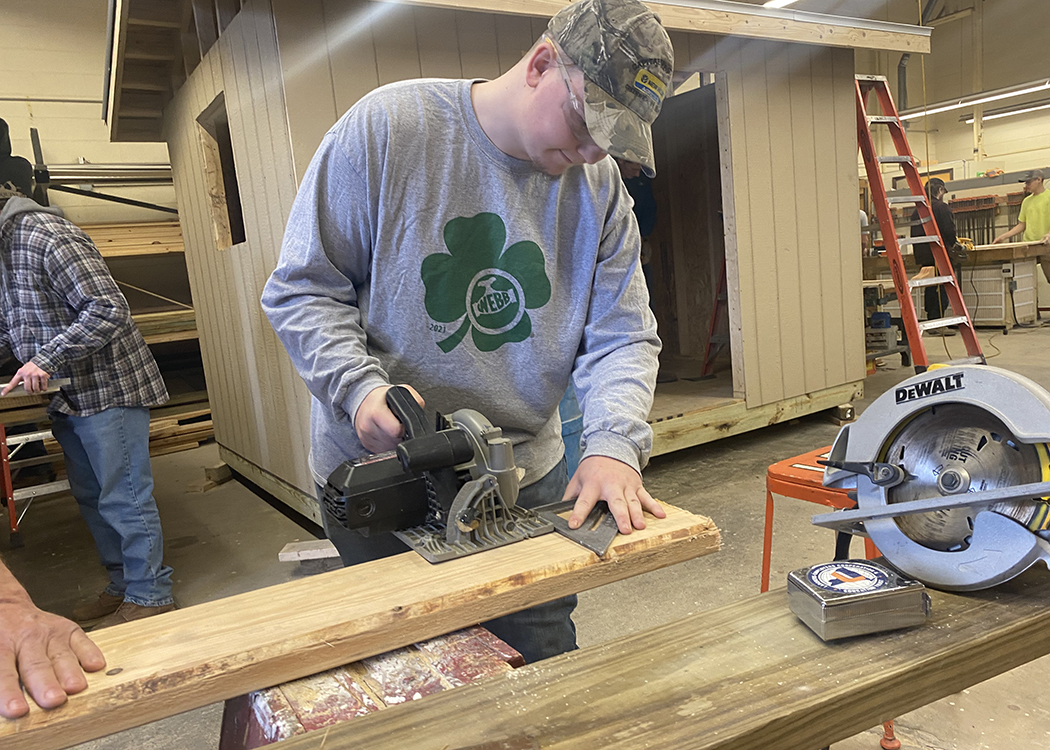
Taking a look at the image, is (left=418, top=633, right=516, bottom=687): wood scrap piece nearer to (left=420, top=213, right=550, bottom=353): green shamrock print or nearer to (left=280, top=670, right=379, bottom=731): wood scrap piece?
(left=280, top=670, right=379, bottom=731): wood scrap piece

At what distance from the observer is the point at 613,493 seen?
3.73ft

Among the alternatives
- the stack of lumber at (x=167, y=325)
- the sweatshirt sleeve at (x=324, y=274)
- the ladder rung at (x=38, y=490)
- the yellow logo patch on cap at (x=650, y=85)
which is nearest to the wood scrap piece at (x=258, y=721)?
the sweatshirt sleeve at (x=324, y=274)

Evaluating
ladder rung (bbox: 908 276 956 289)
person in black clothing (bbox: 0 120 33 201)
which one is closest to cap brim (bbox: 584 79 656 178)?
ladder rung (bbox: 908 276 956 289)

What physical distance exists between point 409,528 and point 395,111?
2.33ft

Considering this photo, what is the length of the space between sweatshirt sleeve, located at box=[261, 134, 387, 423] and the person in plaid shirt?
5.79 feet

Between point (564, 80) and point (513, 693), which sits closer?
point (513, 693)

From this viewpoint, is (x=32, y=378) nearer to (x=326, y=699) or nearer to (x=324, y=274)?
(x=324, y=274)

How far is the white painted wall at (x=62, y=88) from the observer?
6.82 m

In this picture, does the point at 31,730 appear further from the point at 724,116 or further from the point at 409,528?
the point at 724,116

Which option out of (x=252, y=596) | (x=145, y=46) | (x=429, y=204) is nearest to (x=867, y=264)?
(x=145, y=46)

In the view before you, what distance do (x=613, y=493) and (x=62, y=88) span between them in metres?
8.14

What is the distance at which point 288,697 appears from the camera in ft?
2.67

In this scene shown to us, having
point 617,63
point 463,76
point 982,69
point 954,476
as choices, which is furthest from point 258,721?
point 982,69

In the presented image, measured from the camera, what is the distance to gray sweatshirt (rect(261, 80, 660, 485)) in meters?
1.22
